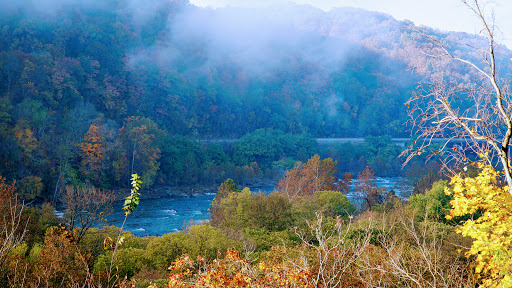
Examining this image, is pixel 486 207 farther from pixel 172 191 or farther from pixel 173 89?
pixel 173 89

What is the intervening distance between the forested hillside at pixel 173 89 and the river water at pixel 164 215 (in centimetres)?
589

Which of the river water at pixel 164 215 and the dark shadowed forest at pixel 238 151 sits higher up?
the dark shadowed forest at pixel 238 151

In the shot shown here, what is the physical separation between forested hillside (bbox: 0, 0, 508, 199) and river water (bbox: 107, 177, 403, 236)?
589 centimetres

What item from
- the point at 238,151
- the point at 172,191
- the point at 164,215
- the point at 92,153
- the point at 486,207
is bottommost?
the point at 164,215

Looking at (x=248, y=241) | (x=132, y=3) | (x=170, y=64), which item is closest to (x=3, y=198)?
(x=248, y=241)

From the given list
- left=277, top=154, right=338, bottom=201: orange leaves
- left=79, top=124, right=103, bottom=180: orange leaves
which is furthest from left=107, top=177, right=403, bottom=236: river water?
left=79, top=124, right=103, bottom=180: orange leaves

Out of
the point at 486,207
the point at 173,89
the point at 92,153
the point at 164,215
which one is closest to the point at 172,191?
the point at 92,153

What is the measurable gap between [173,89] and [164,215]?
4154 cm

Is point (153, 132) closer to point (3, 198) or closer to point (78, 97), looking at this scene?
point (78, 97)

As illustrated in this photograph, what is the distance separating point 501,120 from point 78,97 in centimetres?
5263

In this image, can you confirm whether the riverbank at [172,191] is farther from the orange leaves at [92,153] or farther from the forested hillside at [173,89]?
the orange leaves at [92,153]

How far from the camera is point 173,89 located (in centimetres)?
7225

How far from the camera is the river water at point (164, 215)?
30400mm

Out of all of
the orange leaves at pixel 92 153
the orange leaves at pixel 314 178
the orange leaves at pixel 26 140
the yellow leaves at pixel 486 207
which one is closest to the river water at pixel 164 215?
the orange leaves at pixel 314 178
